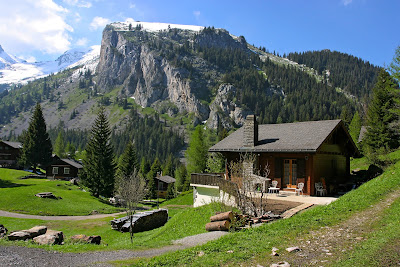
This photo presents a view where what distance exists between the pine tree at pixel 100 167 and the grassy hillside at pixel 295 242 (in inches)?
1659

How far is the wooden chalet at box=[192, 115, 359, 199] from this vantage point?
2127 centimetres

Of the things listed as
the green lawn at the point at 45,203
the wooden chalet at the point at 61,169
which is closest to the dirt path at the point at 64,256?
the green lawn at the point at 45,203

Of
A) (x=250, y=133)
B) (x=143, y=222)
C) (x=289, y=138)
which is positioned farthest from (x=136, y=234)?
(x=289, y=138)

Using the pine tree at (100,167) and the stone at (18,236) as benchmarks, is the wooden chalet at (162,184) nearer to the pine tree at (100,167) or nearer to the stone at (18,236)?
the pine tree at (100,167)

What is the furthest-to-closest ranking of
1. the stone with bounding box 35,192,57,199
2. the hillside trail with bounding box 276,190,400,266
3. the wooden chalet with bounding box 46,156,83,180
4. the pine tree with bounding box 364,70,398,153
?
the wooden chalet with bounding box 46,156,83,180, the stone with bounding box 35,192,57,199, the pine tree with bounding box 364,70,398,153, the hillside trail with bounding box 276,190,400,266

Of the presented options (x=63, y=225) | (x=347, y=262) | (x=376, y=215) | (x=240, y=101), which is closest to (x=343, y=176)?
(x=376, y=215)

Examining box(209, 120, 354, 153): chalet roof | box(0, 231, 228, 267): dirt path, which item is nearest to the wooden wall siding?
box(209, 120, 354, 153): chalet roof

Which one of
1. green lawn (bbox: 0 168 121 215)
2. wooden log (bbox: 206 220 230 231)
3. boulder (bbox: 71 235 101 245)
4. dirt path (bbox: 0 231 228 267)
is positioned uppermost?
wooden log (bbox: 206 220 230 231)

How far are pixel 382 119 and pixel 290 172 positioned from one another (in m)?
20.5

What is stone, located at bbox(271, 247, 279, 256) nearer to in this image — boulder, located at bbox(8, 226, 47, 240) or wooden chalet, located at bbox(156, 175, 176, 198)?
boulder, located at bbox(8, 226, 47, 240)

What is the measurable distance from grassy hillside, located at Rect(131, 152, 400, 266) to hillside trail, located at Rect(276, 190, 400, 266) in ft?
0.37

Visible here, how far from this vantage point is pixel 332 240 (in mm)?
8484

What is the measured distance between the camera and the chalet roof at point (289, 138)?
21.2 m

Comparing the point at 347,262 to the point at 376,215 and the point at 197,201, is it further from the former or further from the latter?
the point at 197,201
